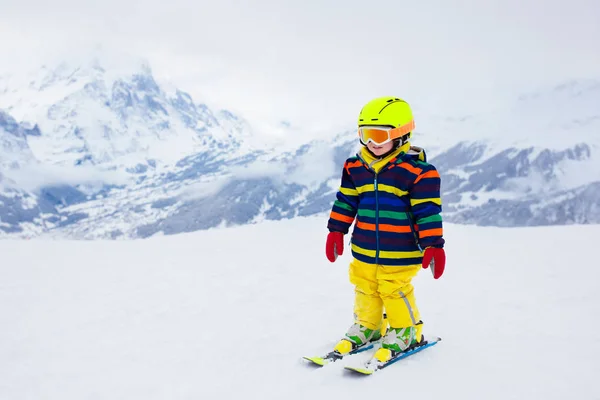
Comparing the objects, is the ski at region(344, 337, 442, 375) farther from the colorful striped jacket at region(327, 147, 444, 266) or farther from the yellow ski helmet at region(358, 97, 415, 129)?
the yellow ski helmet at region(358, 97, 415, 129)

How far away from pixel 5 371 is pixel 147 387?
1406mm

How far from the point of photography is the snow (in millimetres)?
3283

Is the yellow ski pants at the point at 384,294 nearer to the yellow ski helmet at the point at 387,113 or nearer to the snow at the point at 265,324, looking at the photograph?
the snow at the point at 265,324

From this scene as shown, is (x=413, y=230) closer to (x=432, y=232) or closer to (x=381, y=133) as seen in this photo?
(x=432, y=232)

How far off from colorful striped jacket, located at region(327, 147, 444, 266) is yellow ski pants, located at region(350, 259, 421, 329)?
10 centimetres

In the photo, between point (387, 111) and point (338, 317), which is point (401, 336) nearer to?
point (338, 317)

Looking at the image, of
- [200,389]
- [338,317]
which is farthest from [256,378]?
[338,317]

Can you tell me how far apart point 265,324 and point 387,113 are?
2602 mm

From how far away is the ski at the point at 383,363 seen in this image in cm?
330

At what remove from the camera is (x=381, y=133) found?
3812 mm

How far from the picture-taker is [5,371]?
3.85 metres

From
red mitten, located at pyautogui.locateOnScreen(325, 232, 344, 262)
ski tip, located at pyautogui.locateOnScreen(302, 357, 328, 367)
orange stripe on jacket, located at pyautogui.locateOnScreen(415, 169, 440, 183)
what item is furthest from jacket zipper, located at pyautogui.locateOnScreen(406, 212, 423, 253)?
ski tip, located at pyautogui.locateOnScreen(302, 357, 328, 367)

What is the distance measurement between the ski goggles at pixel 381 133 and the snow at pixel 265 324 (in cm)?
184

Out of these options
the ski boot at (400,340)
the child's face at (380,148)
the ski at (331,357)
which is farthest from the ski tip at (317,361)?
the child's face at (380,148)
